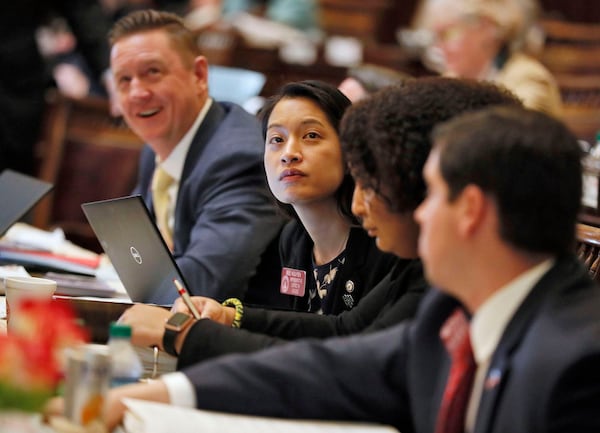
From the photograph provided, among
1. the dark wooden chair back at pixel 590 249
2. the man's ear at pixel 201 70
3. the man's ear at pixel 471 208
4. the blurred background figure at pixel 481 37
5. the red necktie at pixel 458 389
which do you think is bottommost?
the red necktie at pixel 458 389

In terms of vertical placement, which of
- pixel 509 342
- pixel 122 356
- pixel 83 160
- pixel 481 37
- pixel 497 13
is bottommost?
pixel 83 160

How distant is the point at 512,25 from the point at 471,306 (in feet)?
11.6

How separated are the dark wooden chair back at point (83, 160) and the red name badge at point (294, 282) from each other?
2.03 metres

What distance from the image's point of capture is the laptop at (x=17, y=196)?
267 centimetres

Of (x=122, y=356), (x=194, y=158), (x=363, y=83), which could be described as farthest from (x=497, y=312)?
(x=363, y=83)

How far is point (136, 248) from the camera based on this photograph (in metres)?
2.15

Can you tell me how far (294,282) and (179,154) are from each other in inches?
36.2

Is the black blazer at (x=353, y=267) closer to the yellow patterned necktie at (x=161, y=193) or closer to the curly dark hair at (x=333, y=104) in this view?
the curly dark hair at (x=333, y=104)

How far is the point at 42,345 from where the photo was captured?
1154mm

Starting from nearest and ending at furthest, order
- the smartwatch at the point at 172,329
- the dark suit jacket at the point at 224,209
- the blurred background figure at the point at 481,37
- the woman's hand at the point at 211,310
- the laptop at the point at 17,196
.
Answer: the smartwatch at the point at 172,329 < the woman's hand at the point at 211,310 < the dark suit jacket at the point at 224,209 < the laptop at the point at 17,196 < the blurred background figure at the point at 481,37

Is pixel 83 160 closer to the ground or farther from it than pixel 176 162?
closer to the ground

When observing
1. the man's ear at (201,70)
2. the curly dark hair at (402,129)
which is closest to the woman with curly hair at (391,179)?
the curly dark hair at (402,129)

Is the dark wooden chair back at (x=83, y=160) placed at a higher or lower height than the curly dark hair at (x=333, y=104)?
lower

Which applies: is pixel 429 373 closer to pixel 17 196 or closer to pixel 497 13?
pixel 17 196
